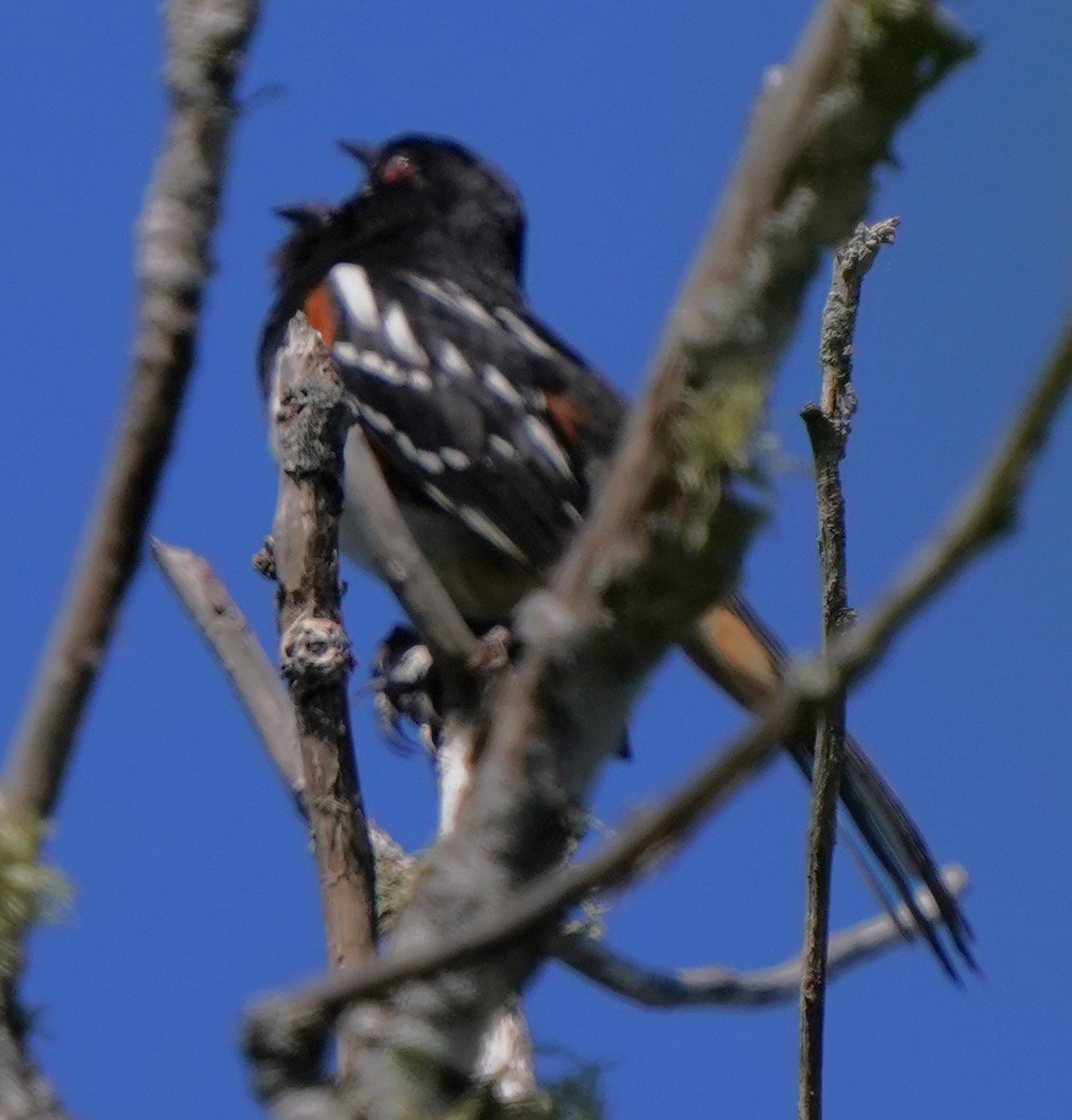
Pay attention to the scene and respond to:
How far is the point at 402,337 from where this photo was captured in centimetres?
392

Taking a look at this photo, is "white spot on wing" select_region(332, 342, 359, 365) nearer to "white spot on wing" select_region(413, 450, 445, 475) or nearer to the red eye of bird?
"white spot on wing" select_region(413, 450, 445, 475)

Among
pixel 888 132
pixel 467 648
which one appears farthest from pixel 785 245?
pixel 467 648

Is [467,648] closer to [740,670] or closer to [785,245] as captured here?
[740,670]

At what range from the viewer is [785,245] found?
35.0 inches

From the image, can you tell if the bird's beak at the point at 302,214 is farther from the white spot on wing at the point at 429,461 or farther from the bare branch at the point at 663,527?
the bare branch at the point at 663,527

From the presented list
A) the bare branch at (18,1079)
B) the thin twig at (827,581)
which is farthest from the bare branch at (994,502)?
the thin twig at (827,581)

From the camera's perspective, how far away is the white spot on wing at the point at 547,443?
12.2 feet

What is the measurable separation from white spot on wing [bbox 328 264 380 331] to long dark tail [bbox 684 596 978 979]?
1.05m

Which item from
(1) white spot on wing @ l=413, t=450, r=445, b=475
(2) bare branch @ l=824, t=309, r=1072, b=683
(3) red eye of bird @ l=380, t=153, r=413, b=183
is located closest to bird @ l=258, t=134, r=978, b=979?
(1) white spot on wing @ l=413, t=450, r=445, b=475

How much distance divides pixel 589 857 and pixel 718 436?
0.23 meters

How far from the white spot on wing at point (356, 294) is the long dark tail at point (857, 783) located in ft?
3.45

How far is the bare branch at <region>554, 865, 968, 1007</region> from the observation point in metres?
2.64

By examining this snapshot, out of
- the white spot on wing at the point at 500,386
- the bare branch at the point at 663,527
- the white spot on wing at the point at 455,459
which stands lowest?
the bare branch at the point at 663,527

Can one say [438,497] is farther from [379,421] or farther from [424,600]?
[424,600]
